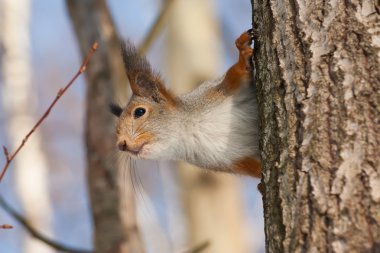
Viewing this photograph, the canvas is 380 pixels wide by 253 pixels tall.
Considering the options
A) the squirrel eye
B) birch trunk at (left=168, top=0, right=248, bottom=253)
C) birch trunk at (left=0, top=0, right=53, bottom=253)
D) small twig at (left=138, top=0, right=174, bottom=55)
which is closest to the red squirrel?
the squirrel eye

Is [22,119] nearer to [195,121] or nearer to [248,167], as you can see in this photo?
[195,121]


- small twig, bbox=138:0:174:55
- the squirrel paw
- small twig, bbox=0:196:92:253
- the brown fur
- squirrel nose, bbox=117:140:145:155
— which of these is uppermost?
small twig, bbox=138:0:174:55

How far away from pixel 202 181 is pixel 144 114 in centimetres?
314

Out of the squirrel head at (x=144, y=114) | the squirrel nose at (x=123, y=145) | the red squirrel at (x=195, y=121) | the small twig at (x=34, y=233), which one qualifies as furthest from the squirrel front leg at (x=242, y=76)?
the small twig at (x=34, y=233)

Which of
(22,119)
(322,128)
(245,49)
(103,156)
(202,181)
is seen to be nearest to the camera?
(322,128)

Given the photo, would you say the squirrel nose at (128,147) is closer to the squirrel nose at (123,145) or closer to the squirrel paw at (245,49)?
the squirrel nose at (123,145)

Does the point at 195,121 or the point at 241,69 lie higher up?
the point at 241,69

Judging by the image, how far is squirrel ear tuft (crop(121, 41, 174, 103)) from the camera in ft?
9.53

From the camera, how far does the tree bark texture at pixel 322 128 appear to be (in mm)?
1607

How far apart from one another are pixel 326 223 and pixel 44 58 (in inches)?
445

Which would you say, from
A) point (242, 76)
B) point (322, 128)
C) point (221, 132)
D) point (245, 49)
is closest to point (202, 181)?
point (221, 132)

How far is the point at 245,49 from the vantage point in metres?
2.35

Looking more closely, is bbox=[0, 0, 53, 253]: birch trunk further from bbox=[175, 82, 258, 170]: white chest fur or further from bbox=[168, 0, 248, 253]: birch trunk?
bbox=[175, 82, 258, 170]: white chest fur

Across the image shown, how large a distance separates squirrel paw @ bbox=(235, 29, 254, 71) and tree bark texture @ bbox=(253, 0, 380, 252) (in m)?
0.30
